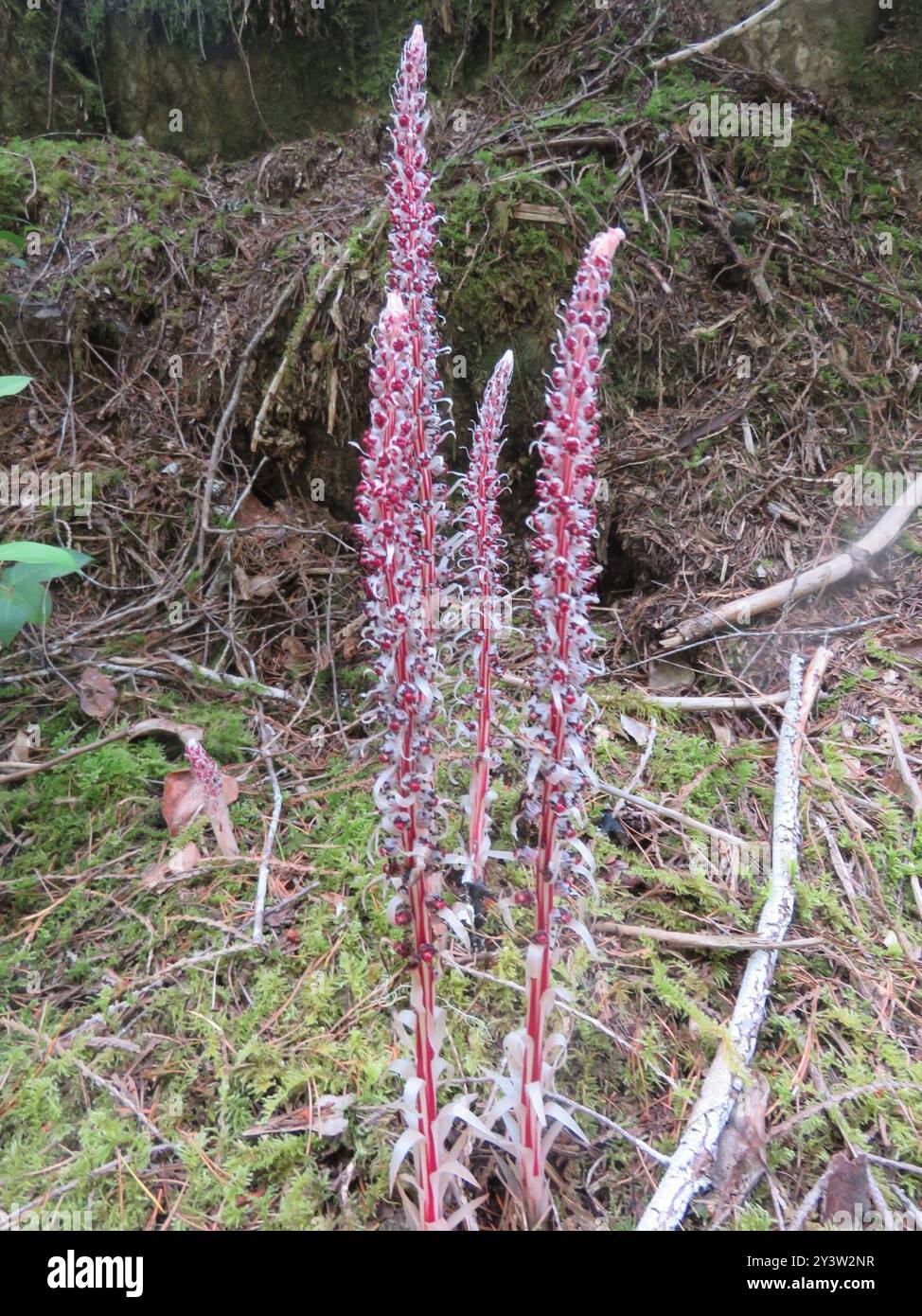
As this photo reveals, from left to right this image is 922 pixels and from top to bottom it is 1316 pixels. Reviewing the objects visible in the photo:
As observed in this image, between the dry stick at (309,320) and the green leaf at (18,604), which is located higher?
the dry stick at (309,320)

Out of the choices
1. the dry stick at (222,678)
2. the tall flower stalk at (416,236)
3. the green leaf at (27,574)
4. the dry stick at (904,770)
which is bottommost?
the dry stick at (904,770)

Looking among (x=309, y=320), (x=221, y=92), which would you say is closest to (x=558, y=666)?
(x=309, y=320)

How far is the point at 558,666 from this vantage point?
1478mm

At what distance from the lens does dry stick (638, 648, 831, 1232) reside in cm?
178

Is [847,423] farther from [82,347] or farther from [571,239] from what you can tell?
[82,347]

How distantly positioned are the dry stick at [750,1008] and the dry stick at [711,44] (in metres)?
3.72

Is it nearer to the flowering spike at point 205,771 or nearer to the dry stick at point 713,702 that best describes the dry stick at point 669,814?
the dry stick at point 713,702

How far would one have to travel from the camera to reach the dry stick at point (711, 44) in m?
4.38

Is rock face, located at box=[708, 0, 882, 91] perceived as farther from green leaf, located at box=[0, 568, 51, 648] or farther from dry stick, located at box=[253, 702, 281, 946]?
green leaf, located at box=[0, 568, 51, 648]

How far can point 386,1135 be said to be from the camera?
6.59 feet

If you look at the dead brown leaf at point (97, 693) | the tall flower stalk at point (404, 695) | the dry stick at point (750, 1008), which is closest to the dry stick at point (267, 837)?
the dead brown leaf at point (97, 693)

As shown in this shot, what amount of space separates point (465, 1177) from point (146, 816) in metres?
1.89

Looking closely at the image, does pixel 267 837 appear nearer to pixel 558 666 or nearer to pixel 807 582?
pixel 558 666
